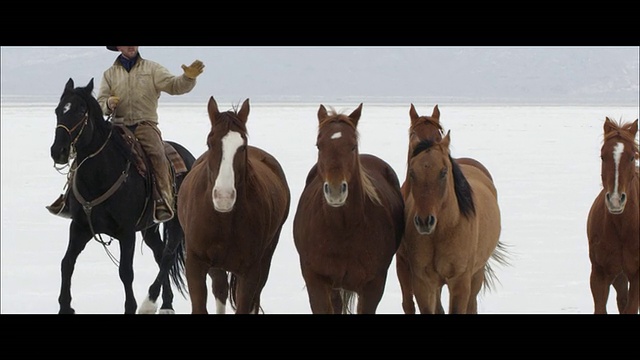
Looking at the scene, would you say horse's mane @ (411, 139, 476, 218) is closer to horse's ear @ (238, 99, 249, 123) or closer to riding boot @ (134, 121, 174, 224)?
horse's ear @ (238, 99, 249, 123)

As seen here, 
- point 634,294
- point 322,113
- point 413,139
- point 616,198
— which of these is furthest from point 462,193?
point 634,294

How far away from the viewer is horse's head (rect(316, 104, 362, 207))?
5840 mm

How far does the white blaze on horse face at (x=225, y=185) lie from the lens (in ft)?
19.8

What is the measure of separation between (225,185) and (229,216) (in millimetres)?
451

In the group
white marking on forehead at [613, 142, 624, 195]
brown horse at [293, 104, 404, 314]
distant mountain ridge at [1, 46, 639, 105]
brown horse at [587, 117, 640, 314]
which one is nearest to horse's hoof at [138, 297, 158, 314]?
brown horse at [293, 104, 404, 314]

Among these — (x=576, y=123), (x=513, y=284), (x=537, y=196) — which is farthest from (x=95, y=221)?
(x=576, y=123)

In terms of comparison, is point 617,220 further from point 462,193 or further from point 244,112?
point 244,112

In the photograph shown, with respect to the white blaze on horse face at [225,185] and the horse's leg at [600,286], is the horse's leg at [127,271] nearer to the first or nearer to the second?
the white blaze on horse face at [225,185]

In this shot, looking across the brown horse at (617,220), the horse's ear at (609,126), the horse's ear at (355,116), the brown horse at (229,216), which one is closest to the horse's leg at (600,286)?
the brown horse at (617,220)

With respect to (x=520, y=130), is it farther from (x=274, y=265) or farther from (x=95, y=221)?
(x=95, y=221)

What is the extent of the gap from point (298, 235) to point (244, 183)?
527mm

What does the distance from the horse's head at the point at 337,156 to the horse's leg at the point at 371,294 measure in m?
0.69

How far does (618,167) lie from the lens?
20.8 ft

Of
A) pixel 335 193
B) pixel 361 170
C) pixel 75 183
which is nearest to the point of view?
pixel 335 193
